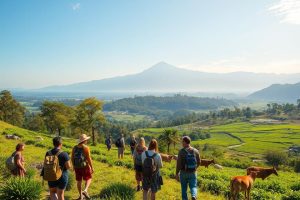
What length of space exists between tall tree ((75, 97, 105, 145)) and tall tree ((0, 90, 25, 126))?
90.1ft

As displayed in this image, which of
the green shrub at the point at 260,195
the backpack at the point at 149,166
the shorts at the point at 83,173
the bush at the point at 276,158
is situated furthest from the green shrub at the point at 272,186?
the bush at the point at 276,158

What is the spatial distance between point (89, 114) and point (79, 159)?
51.5 meters

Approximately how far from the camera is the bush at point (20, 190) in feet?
34.9

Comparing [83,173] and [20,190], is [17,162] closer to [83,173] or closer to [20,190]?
[20,190]

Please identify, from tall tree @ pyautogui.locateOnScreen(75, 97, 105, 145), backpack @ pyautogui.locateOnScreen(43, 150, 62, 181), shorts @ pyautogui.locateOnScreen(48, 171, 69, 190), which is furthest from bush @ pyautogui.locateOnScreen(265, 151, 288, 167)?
backpack @ pyautogui.locateOnScreen(43, 150, 62, 181)

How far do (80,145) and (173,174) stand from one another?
9064mm

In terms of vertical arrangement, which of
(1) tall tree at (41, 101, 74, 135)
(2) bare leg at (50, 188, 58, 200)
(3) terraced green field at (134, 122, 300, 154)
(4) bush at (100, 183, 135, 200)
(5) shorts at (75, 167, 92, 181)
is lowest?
(3) terraced green field at (134, 122, 300, 154)

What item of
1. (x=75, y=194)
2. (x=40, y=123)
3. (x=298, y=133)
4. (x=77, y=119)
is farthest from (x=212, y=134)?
(x=75, y=194)

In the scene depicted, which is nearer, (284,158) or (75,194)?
(75,194)

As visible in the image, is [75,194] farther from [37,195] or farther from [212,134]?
[212,134]

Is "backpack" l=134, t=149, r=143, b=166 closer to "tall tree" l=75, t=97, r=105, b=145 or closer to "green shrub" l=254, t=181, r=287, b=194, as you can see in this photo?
"green shrub" l=254, t=181, r=287, b=194

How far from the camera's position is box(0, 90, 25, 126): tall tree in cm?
7969

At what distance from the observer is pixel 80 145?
1147 cm

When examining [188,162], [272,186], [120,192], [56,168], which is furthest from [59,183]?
[272,186]
